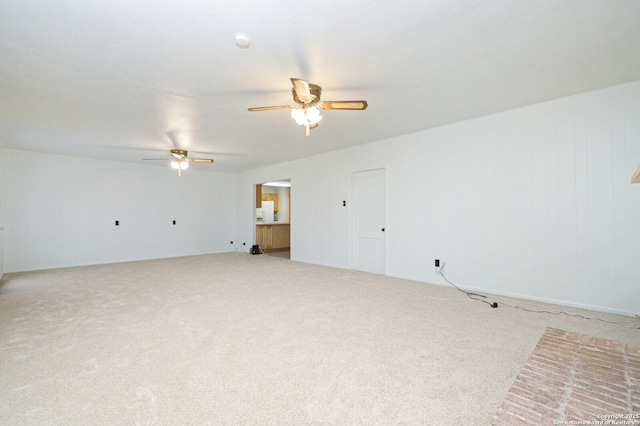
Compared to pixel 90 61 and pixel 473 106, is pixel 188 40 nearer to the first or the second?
pixel 90 61

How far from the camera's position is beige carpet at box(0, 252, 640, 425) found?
1660 millimetres

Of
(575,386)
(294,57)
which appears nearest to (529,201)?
(575,386)

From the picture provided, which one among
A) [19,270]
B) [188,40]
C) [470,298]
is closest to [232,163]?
[19,270]

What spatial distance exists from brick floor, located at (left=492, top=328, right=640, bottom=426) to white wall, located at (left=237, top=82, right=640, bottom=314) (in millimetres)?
1223

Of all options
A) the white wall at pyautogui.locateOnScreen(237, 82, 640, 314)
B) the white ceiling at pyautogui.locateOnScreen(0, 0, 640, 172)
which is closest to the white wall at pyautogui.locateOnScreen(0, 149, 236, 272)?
the white ceiling at pyautogui.locateOnScreen(0, 0, 640, 172)

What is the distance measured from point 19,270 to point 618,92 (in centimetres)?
997

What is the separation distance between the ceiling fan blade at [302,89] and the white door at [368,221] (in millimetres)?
3004

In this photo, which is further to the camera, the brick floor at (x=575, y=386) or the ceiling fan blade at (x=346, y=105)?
the ceiling fan blade at (x=346, y=105)

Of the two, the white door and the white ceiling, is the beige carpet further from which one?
the white ceiling

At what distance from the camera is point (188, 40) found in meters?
2.25

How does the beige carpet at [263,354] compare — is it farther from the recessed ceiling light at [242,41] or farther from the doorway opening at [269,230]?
the doorway opening at [269,230]

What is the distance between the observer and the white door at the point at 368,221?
5.43 m

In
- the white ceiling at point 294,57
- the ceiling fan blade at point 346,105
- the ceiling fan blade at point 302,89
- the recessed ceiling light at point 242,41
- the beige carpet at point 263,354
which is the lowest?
the beige carpet at point 263,354

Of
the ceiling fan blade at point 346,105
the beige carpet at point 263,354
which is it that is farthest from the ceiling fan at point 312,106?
the beige carpet at point 263,354
